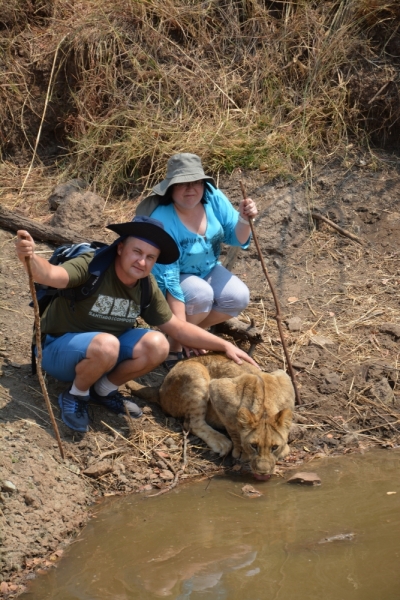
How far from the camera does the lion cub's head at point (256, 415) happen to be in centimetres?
611

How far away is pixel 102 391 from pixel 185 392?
0.70 m

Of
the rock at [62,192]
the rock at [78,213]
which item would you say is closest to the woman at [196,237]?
the rock at [78,213]

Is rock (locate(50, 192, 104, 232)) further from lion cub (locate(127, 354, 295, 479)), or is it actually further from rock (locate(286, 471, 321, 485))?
rock (locate(286, 471, 321, 485))

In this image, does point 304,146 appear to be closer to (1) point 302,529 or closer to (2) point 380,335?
(2) point 380,335

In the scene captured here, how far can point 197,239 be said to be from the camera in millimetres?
6980

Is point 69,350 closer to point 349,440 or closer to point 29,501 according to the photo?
point 29,501

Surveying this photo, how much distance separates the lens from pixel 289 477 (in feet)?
20.1

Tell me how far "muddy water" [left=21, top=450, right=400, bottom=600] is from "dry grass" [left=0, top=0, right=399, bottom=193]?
5.17 metres

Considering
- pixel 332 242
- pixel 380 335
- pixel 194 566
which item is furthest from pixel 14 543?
pixel 332 242

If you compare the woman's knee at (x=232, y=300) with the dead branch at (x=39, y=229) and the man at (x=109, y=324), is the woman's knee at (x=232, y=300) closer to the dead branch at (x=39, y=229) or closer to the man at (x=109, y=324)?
the man at (x=109, y=324)

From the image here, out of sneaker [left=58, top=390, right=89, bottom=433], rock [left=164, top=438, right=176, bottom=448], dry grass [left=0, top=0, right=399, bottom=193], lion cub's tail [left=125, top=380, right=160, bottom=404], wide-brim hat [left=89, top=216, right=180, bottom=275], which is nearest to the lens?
wide-brim hat [left=89, top=216, right=180, bottom=275]

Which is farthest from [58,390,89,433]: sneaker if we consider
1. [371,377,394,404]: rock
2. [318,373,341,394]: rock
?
[371,377,394,404]: rock

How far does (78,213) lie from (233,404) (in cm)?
378

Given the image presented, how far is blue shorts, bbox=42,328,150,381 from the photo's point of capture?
5.90 m
